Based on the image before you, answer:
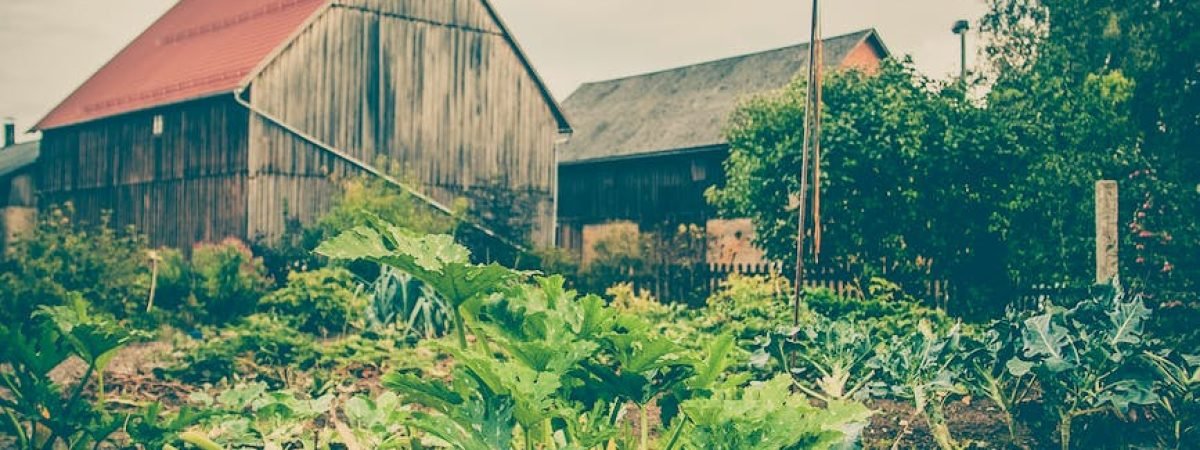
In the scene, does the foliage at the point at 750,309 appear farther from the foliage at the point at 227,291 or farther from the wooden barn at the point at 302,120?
the wooden barn at the point at 302,120

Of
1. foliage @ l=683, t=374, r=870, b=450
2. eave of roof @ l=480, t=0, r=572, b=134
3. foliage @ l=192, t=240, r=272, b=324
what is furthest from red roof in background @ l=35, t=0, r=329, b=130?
foliage @ l=683, t=374, r=870, b=450

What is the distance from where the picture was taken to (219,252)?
620 inches

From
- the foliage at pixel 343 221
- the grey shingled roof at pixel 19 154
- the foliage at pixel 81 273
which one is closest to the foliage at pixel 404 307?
the foliage at pixel 81 273

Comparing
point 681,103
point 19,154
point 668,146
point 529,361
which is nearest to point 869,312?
point 529,361

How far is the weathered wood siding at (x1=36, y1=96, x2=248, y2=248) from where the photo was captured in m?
20.2

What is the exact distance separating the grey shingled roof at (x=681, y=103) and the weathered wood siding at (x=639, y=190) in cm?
36

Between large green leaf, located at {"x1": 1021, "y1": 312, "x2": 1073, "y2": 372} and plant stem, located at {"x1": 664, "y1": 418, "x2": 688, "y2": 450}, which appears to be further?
large green leaf, located at {"x1": 1021, "y1": 312, "x2": 1073, "y2": 372}

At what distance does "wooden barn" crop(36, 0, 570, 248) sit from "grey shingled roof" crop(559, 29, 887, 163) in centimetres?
399

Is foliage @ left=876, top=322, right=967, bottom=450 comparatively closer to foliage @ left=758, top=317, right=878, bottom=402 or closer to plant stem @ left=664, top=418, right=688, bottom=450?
foliage @ left=758, top=317, right=878, bottom=402

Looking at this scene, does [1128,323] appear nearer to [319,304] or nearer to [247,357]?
[247,357]

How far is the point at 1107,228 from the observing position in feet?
22.7

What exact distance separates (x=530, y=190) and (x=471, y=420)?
2125 centimetres

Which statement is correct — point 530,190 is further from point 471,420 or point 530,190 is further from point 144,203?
point 471,420

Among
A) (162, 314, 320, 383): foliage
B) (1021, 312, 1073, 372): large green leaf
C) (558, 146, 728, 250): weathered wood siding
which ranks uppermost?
(558, 146, 728, 250): weathered wood siding
